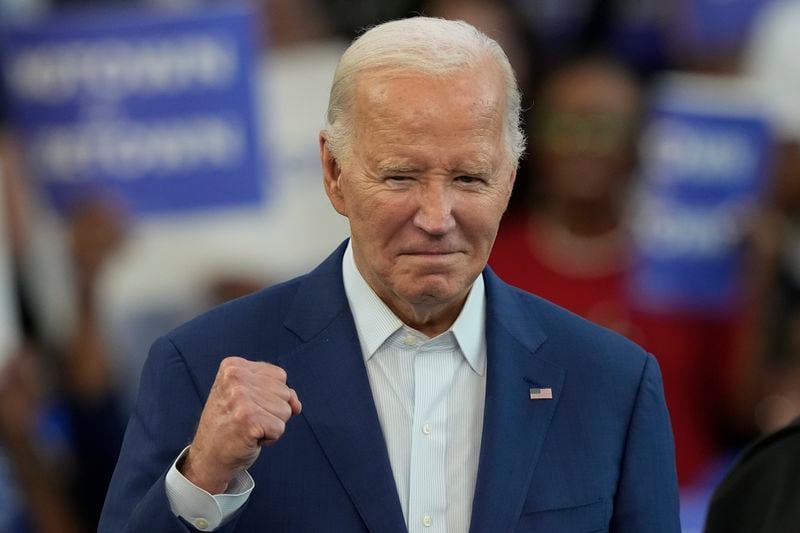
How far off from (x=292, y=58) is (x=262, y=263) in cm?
72

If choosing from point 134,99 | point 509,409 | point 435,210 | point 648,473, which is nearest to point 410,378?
point 509,409

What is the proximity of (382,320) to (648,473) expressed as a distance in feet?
1.53

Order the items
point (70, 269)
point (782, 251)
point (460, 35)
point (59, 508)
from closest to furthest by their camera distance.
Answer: point (460, 35) < point (59, 508) < point (70, 269) < point (782, 251)

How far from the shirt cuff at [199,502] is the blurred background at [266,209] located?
2.82 meters

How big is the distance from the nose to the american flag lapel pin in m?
0.32

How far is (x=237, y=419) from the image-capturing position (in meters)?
2.08

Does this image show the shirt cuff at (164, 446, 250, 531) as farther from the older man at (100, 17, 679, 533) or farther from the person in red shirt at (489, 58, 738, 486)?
the person in red shirt at (489, 58, 738, 486)

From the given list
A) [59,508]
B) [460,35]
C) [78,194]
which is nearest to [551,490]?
[460,35]

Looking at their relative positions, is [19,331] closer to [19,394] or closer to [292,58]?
[19,394]

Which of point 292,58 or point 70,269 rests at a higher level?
point 292,58

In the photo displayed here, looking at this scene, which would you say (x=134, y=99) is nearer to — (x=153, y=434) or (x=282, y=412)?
(x=153, y=434)

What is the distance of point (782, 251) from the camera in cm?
555

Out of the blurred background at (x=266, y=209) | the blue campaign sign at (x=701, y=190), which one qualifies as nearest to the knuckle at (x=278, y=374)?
the blurred background at (x=266, y=209)

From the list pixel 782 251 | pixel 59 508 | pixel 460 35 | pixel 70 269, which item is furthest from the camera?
pixel 782 251
